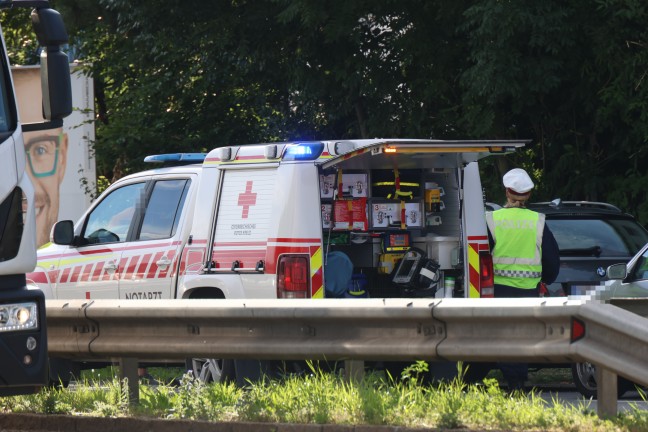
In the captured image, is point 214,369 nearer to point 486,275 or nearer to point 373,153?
point 373,153

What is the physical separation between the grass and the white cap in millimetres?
2063

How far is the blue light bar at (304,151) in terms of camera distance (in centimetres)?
1009

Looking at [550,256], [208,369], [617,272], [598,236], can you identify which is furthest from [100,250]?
[598,236]

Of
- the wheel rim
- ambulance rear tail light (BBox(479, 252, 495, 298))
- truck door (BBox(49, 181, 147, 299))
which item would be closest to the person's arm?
ambulance rear tail light (BBox(479, 252, 495, 298))

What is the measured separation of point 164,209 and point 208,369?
1642 millimetres

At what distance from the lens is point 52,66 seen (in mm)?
7660

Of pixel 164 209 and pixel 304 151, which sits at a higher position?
pixel 304 151

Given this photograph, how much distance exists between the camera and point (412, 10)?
18578 millimetres

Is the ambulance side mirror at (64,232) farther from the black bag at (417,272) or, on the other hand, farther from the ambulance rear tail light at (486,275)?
the ambulance rear tail light at (486,275)

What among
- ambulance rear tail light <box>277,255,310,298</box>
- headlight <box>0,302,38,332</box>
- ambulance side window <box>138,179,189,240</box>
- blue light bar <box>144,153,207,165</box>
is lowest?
ambulance rear tail light <box>277,255,310,298</box>

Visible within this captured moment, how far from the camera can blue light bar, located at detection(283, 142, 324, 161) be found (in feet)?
33.1

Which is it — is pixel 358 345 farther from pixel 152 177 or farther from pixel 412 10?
pixel 412 10

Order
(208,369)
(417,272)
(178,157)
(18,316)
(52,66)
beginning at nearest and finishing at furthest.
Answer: (18,316), (52,66), (208,369), (417,272), (178,157)

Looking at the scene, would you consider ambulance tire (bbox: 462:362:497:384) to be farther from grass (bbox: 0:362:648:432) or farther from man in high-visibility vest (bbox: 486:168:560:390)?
grass (bbox: 0:362:648:432)
